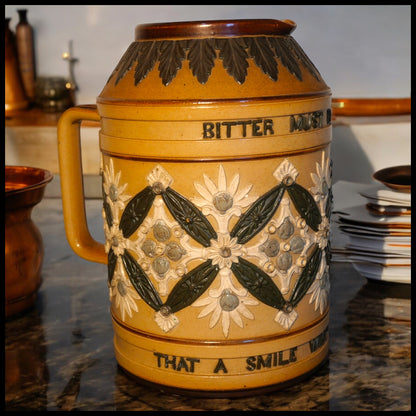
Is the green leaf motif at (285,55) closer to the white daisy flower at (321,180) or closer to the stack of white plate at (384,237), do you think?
the white daisy flower at (321,180)

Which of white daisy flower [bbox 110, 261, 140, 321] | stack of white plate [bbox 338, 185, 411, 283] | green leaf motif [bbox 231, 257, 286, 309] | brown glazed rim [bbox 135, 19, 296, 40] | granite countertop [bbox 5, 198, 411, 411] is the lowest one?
granite countertop [bbox 5, 198, 411, 411]

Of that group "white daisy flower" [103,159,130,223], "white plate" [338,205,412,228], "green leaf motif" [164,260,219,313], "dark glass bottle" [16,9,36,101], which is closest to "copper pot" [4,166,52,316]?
"white daisy flower" [103,159,130,223]

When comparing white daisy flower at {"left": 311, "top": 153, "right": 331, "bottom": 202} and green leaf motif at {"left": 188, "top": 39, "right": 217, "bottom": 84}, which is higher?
green leaf motif at {"left": 188, "top": 39, "right": 217, "bottom": 84}

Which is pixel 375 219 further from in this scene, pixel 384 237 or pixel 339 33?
pixel 339 33

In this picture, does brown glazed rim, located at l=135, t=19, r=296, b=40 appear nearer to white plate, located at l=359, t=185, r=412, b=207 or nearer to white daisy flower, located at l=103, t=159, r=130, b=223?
white daisy flower, located at l=103, t=159, r=130, b=223

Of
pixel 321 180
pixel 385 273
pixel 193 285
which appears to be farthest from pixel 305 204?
pixel 385 273

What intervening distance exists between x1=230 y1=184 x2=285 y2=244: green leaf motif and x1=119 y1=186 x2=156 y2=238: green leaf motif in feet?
0.29

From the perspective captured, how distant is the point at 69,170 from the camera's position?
0.79 m

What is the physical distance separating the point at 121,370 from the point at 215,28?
39 cm

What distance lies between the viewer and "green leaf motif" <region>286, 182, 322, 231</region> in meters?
0.70

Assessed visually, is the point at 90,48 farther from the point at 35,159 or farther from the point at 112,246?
the point at 112,246
